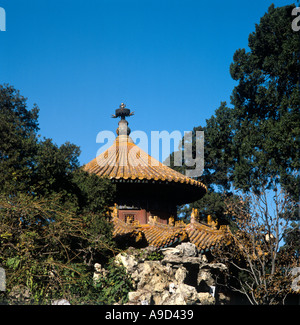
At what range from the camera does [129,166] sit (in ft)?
36.5

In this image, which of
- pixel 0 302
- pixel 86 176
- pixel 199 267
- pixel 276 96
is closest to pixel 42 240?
pixel 0 302

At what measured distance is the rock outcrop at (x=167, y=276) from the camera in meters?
7.26

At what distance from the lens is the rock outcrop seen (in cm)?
726

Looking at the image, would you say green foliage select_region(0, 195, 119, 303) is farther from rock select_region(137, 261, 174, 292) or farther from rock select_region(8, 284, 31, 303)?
rock select_region(137, 261, 174, 292)

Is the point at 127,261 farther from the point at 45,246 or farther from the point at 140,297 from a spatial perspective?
the point at 45,246

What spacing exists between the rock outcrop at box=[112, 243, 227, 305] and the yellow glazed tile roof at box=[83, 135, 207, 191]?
2075 mm

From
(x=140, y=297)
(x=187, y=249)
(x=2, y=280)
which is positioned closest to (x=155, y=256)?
(x=187, y=249)

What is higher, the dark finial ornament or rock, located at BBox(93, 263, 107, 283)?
the dark finial ornament

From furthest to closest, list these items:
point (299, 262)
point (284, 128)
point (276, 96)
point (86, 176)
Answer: point (276, 96) → point (284, 128) → point (299, 262) → point (86, 176)

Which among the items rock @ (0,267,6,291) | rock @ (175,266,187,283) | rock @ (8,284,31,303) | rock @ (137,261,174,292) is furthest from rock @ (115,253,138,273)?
rock @ (0,267,6,291)
